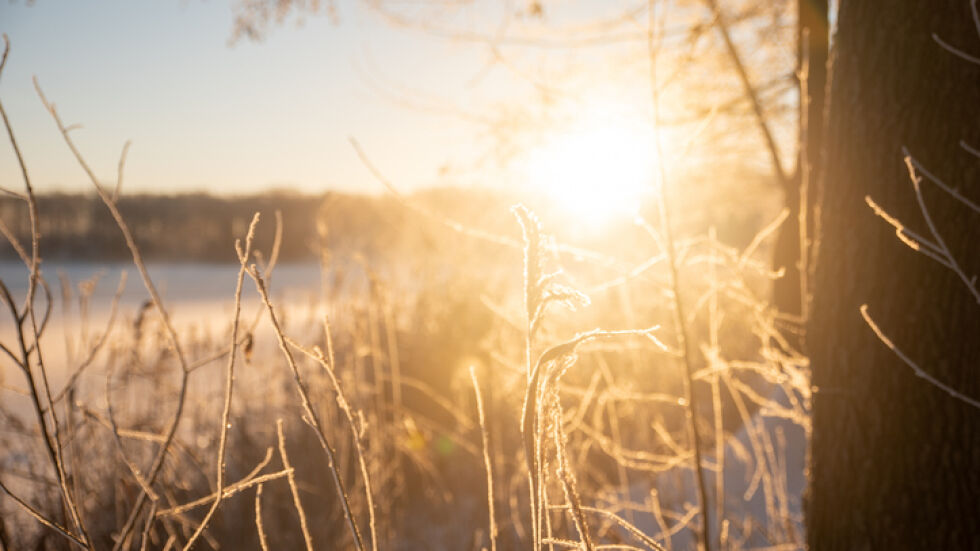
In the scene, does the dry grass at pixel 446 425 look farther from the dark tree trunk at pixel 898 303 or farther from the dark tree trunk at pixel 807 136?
the dark tree trunk at pixel 807 136

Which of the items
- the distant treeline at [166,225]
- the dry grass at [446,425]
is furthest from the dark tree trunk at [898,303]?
the distant treeline at [166,225]

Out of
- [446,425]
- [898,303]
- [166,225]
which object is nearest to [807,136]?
[898,303]

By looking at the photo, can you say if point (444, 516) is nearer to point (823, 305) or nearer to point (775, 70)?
point (823, 305)

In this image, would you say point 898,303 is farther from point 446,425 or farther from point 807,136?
point 446,425

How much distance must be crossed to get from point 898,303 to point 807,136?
167 cm

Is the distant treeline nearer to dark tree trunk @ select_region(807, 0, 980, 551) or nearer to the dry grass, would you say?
the dry grass

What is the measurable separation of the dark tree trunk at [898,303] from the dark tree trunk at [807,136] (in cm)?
69

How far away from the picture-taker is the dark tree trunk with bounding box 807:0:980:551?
1487mm

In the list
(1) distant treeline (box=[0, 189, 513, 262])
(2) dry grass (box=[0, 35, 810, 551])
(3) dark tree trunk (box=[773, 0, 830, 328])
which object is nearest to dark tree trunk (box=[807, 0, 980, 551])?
(2) dry grass (box=[0, 35, 810, 551])

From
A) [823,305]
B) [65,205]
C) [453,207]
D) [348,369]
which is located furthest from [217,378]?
[65,205]

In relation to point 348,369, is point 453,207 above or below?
above

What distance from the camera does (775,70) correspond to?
5.21 m

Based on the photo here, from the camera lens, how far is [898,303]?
1545mm

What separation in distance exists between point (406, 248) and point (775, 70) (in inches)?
127
